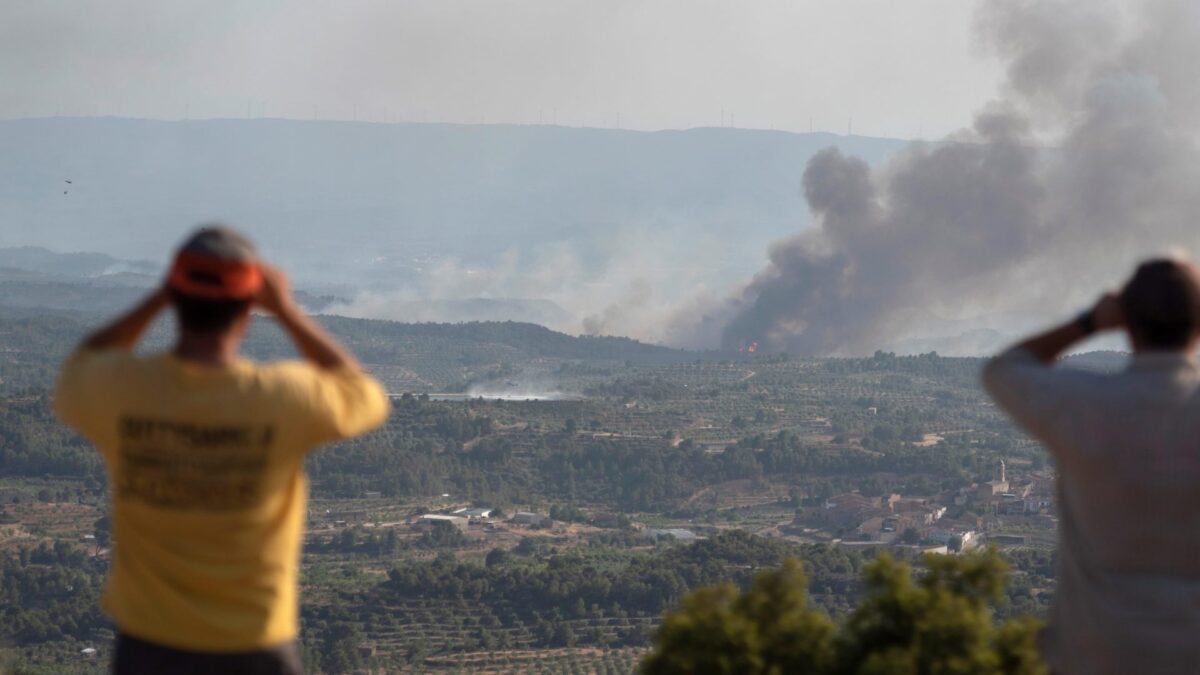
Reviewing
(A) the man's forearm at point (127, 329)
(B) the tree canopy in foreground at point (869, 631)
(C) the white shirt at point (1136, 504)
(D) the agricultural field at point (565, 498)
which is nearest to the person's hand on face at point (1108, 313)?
(C) the white shirt at point (1136, 504)

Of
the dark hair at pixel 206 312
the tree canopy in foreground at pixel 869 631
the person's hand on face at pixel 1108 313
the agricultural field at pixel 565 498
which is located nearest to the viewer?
the dark hair at pixel 206 312

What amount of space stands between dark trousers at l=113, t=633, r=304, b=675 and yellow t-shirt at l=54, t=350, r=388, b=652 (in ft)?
0.08

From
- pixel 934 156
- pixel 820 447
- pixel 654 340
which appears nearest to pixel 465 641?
pixel 820 447

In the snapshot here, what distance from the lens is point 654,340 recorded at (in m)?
138

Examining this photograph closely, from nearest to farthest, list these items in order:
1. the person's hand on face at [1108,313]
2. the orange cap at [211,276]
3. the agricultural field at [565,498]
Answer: the orange cap at [211,276] < the person's hand on face at [1108,313] < the agricultural field at [565,498]

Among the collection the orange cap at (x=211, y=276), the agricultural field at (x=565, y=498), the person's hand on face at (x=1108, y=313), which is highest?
the orange cap at (x=211, y=276)

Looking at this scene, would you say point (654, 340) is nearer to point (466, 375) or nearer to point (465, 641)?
point (466, 375)

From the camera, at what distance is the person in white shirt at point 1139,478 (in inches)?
198

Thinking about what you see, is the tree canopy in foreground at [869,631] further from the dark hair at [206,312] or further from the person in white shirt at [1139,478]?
the dark hair at [206,312]

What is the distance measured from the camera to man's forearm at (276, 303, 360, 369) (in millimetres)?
5012

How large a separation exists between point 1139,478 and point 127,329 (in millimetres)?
2860

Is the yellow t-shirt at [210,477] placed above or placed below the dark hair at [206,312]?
below

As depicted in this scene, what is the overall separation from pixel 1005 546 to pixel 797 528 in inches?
387

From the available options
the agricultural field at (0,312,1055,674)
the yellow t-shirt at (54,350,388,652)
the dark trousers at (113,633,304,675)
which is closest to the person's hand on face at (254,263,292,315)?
the yellow t-shirt at (54,350,388,652)
